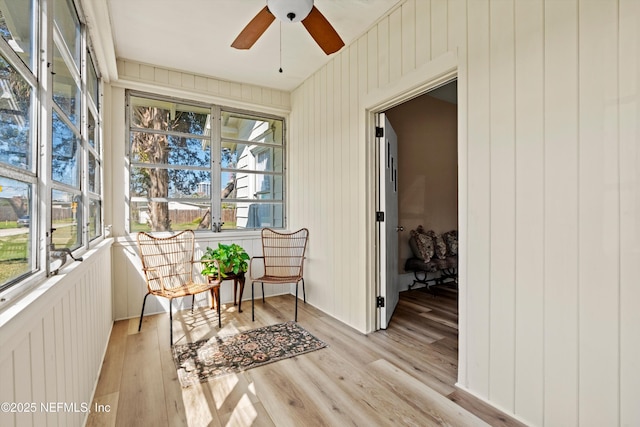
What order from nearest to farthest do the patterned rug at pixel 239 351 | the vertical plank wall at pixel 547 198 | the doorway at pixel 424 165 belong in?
the vertical plank wall at pixel 547 198
the patterned rug at pixel 239 351
the doorway at pixel 424 165

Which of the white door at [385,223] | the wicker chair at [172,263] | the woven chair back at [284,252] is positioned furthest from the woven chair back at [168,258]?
the white door at [385,223]

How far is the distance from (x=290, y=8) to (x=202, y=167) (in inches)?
95.3

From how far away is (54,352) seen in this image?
120 cm

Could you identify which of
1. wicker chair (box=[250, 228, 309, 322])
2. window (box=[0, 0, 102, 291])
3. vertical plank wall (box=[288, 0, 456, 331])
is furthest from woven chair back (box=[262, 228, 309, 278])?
window (box=[0, 0, 102, 291])

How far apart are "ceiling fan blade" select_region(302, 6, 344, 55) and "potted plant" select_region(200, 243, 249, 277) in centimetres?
224

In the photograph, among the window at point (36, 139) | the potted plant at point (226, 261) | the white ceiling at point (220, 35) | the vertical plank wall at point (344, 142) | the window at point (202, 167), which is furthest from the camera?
the window at point (202, 167)

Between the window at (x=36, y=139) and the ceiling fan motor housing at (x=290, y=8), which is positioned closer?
the window at (x=36, y=139)

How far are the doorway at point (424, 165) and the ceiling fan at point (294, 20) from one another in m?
2.07

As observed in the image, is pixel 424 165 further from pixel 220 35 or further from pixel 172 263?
pixel 172 263

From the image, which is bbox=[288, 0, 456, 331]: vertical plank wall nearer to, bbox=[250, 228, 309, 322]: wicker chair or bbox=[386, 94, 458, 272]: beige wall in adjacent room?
bbox=[250, 228, 309, 322]: wicker chair

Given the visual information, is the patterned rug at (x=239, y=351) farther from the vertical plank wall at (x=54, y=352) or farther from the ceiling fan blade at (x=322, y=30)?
the ceiling fan blade at (x=322, y=30)

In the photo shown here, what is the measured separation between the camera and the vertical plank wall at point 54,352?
2.77 feet

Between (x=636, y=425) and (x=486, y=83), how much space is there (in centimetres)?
180

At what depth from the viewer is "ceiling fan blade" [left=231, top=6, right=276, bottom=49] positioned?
1.92 meters
